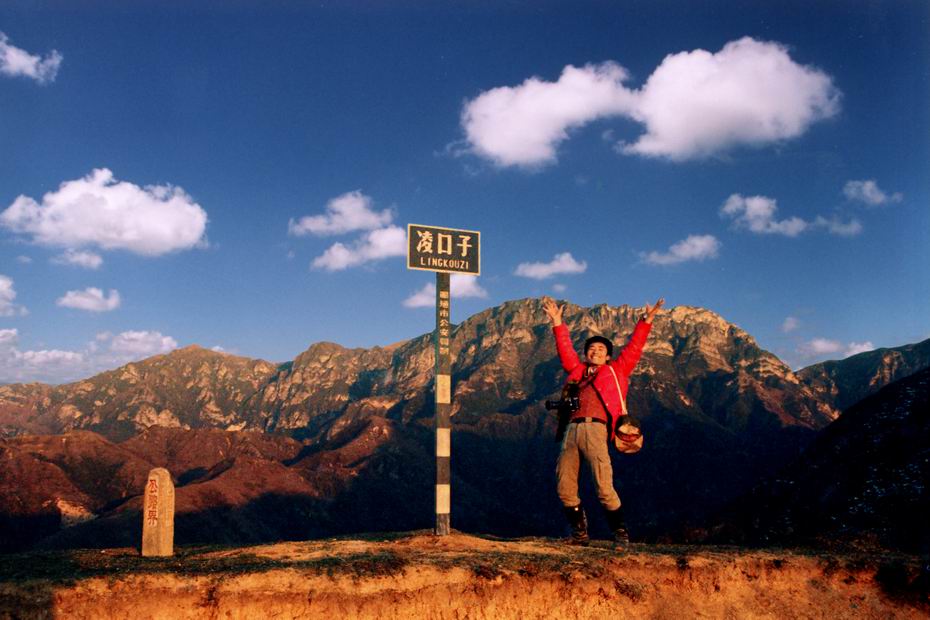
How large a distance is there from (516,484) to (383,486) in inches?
1449

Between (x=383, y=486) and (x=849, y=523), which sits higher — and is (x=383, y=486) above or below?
below

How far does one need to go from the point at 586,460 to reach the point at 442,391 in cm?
469

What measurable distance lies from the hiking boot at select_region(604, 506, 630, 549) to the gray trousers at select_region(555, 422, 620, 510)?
19 centimetres

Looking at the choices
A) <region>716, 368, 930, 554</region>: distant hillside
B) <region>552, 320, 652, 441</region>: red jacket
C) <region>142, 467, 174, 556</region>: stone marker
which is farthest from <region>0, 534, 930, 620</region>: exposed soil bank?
<region>716, 368, 930, 554</region>: distant hillside

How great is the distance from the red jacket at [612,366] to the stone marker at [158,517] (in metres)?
8.60

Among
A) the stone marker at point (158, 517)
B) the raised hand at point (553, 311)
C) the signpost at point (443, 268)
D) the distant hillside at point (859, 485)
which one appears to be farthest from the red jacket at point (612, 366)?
the stone marker at point (158, 517)

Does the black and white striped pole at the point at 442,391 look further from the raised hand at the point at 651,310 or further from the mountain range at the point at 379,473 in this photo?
the mountain range at the point at 379,473

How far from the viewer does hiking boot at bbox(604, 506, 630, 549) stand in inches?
488

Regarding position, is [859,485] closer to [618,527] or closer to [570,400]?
[618,527]

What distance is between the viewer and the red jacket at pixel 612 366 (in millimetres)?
12344

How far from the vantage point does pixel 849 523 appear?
3177 centimetres

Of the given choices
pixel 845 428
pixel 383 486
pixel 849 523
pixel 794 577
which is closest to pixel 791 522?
pixel 849 523

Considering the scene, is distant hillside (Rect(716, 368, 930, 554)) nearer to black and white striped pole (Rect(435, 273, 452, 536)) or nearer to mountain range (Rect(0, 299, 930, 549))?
black and white striped pole (Rect(435, 273, 452, 536))

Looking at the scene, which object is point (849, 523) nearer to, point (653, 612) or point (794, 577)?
point (794, 577)
